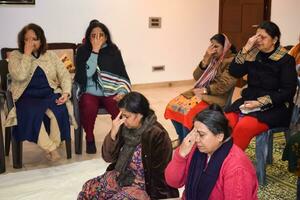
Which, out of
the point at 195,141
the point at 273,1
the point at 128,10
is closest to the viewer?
the point at 195,141

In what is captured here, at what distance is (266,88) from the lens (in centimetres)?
311

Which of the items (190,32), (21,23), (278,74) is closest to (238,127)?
(278,74)

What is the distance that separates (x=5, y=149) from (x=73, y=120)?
630 millimetres

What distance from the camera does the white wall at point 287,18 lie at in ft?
21.8

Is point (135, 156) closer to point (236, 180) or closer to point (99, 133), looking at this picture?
point (236, 180)

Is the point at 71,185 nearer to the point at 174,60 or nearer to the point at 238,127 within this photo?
the point at 238,127

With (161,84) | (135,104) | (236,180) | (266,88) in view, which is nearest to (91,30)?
(266,88)

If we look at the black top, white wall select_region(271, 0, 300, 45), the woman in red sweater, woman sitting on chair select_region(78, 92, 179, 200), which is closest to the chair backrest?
the black top

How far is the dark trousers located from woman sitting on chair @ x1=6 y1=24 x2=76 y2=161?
165 mm

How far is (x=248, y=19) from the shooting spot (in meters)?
6.66

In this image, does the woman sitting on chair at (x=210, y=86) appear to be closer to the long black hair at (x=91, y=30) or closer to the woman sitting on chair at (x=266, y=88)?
the woman sitting on chair at (x=266, y=88)

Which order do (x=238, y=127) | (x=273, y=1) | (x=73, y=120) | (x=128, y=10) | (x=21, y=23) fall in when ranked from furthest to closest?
(x=273, y=1), (x=128, y=10), (x=21, y=23), (x=73, y=120), (x=238, y=127)

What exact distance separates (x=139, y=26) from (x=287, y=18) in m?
2.34

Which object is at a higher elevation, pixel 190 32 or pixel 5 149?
pixel 190 32
